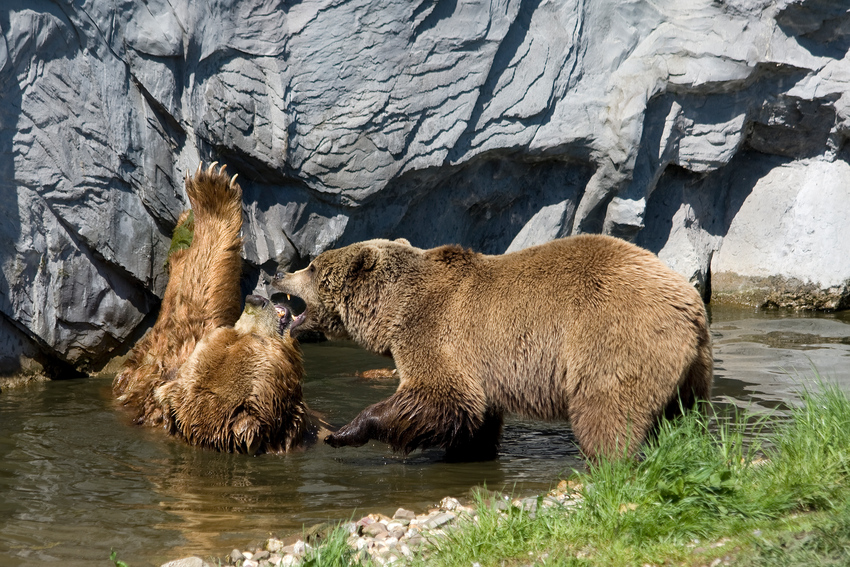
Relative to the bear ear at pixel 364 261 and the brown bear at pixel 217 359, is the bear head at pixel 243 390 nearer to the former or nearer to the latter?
the brown bear at pixel 217 359

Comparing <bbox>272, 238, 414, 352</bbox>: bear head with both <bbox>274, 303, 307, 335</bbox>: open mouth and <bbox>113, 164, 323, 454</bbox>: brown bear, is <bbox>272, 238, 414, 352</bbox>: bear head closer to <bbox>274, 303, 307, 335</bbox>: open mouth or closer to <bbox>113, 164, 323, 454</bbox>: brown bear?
<bbox>274, 303, 307, 335</bbox>: open mouth

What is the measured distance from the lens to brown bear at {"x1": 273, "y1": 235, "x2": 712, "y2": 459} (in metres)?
4.55

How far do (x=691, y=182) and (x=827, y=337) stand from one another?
2689 millimetres

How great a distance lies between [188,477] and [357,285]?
167 centimetres

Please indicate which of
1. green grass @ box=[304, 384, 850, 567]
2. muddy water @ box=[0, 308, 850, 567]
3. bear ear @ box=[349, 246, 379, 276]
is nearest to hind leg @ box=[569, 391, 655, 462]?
green grass @ box=[304, 384, 850, 567]

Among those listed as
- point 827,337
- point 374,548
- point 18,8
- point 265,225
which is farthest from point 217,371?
point 827,337

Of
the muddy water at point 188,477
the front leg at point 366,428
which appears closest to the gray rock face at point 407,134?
the muddy water at point 188,477

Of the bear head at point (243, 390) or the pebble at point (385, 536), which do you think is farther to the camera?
the bear head at point (243, 390)

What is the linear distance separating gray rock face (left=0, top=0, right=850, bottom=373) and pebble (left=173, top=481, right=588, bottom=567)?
4150 mm

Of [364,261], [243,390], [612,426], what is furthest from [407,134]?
[612,426]

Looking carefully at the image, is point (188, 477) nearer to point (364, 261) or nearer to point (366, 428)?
point (366, 428)

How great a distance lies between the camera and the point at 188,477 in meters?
4.96

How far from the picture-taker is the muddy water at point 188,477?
13.0ft

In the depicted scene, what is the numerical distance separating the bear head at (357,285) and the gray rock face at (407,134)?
223 cm
